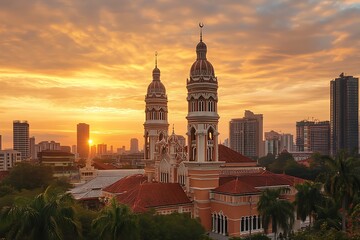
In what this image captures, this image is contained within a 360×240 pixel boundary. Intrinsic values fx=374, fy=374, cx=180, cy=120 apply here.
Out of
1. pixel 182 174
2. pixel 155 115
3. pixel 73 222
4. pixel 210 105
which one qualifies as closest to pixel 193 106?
pixel 210 105

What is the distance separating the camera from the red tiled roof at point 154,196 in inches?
1837

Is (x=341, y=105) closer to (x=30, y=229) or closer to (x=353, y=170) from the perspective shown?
(x=353, y=170)

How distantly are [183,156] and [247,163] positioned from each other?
11978 mm

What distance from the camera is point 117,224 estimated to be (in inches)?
1025

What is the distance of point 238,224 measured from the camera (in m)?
46.8

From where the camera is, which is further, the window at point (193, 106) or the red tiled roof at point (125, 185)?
the red tiled roof at point (125, 185)

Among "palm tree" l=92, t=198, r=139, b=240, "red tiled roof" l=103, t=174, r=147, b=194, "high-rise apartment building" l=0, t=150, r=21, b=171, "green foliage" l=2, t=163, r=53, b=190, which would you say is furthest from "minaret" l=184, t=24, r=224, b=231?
"high-rise apartment building" l=0, t=150, r=21, b=171

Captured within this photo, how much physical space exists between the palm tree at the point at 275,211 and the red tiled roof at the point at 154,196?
1428 cm

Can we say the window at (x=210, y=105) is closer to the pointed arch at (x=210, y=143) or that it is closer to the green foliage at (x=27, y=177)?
the pointed arch at (x=210, y=143)

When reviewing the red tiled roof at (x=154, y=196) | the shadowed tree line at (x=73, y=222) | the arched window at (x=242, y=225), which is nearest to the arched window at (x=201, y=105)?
the red tiled roof at (x=154, y=196)

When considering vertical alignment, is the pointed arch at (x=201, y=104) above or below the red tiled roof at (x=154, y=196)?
above

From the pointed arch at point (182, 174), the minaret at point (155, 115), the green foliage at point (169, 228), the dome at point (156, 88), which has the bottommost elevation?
the green foliage at point (169, 228)

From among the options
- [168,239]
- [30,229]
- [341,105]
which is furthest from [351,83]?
[30,229]

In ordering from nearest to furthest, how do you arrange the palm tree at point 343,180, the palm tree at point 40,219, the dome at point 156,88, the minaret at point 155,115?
the palm tree at point 40,219
the palm tree at point 343,180
the minaret at point 155,115
the dome at point 156,88
